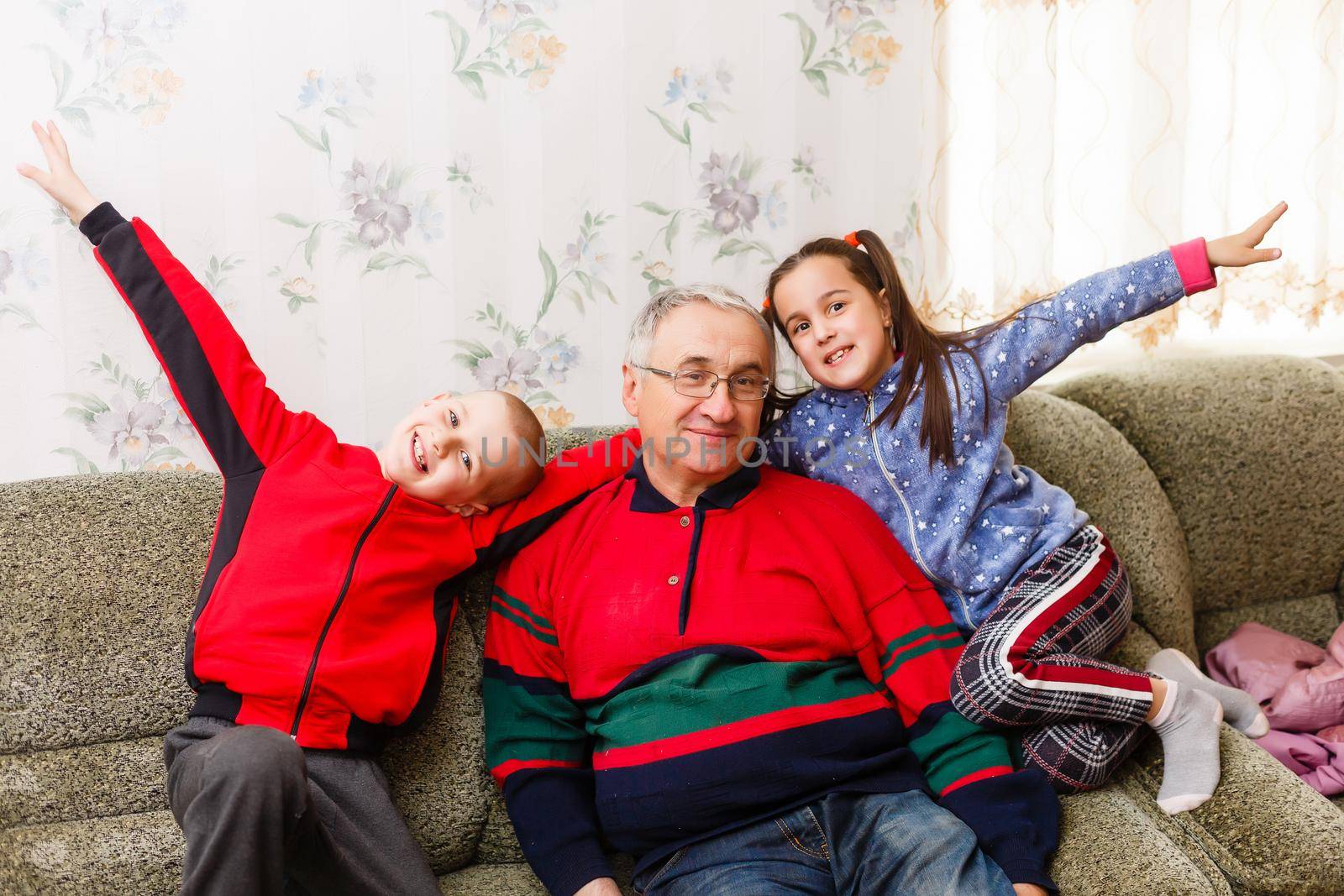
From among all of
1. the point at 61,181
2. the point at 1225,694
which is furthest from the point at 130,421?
the point at 1225,694

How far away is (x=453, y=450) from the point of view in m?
1.42

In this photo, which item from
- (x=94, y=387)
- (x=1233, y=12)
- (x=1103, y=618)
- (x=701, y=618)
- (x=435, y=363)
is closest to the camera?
(x=701, y=618)

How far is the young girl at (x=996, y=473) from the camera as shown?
1418mm

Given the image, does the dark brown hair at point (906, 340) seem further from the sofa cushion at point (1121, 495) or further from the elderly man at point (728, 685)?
the sofa cushion at point (1121, 495)

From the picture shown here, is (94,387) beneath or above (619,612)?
above

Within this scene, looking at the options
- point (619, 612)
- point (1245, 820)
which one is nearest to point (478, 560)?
point (619, 612)

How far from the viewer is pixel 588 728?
144 centimetres

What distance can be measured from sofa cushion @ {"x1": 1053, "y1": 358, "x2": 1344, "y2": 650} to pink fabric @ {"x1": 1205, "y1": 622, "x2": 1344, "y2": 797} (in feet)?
0.32

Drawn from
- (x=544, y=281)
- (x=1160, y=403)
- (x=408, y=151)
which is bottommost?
(x=1160, y=403)

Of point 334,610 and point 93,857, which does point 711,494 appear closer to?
point 334,610

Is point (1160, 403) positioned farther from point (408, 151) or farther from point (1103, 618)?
point (408, 151)

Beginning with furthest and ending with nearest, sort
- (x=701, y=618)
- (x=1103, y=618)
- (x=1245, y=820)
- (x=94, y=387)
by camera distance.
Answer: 1. (x=94, y=387)
2. (x=1103, y=618)
3. (x=701, y=618)
4. (x=1245, y=820)

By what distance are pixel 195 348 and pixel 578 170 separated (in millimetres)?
767

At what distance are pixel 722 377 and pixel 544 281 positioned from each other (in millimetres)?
543
